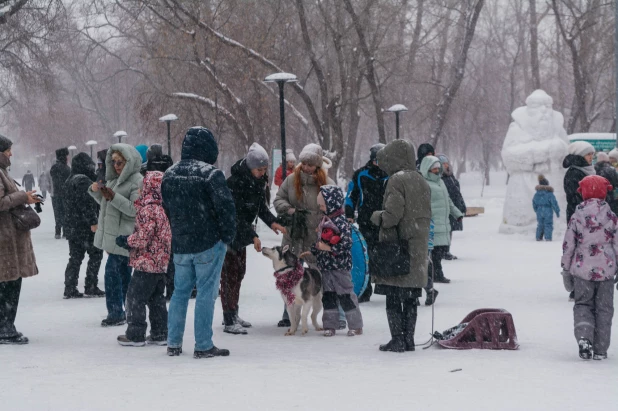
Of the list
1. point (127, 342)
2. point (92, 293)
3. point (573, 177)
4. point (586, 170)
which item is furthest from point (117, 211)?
point (586, 170)

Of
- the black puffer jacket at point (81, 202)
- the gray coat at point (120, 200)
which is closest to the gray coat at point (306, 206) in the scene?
the gray coat at point (120, 200)

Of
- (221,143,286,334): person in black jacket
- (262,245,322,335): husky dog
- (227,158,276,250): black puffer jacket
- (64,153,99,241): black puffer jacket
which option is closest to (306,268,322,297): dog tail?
(262,245,322,335): husky dog

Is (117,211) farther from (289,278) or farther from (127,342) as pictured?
(289,278)

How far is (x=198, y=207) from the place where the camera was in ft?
23.6

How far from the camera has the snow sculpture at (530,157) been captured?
69.6 ft

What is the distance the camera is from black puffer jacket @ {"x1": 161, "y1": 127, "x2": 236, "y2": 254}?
7.15 metres

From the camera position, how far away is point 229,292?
886cm

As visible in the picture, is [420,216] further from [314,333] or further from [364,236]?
[364,236]

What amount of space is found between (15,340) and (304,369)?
2.89 metres

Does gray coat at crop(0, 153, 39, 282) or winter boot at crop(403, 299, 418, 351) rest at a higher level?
gray coat at crop(0, 153, 39, 282)

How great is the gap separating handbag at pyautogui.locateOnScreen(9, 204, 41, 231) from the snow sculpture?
1470 cm

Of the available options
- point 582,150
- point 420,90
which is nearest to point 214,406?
point 582,150

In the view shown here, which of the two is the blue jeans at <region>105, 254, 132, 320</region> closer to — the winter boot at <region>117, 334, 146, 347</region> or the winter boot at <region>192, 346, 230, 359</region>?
the winter boot at <region>117, 334, 146, 347</region>

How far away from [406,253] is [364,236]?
2512mm
